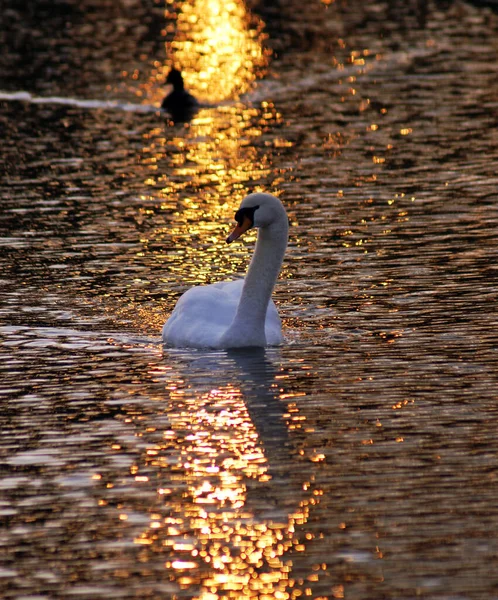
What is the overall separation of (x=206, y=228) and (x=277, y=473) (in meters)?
11.3

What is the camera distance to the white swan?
16234 mm

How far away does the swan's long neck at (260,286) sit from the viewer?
16.2 m

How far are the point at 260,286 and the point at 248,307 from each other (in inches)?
10.4

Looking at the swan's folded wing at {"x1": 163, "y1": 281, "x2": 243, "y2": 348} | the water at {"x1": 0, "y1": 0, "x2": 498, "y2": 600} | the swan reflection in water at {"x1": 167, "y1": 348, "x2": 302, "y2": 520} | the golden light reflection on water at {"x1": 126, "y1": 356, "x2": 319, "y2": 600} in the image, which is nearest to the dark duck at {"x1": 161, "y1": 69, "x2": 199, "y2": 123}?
the water at {"x1": 0, "y1": 0, "x2": 498, "y2": 600}

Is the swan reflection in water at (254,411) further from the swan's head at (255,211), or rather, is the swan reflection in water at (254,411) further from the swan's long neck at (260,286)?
the swan's head at (255,211)

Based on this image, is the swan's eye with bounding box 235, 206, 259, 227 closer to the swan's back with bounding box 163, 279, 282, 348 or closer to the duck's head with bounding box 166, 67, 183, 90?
the swan's back with bounding box 163, 279, 282, 348

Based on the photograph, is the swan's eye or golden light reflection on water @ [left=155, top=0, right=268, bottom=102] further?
golden light reflection on water @ [left=155, top=0, right=268, bottom=102]

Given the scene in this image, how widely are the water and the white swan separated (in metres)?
0.27

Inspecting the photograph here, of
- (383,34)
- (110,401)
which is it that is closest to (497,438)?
(110,401)

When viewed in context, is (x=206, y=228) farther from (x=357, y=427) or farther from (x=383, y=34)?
(x=383, y=34)

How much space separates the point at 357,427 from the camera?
12.8 m

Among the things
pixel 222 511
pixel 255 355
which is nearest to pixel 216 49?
pixel 255 355

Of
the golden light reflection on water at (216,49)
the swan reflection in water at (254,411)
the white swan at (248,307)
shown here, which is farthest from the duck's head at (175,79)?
the swan reflection in water at (254,411)

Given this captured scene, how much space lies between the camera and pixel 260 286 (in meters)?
16.3
